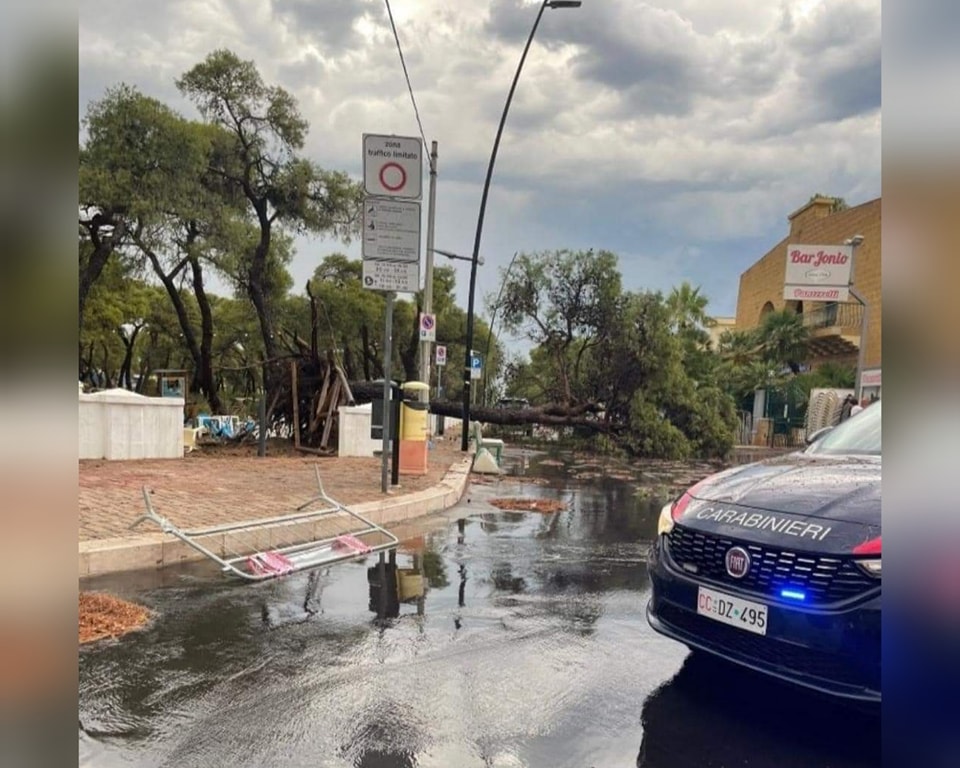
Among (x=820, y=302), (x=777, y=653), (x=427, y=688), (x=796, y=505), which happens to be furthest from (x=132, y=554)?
A: (x=820, y=302)

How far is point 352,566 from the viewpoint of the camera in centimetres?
611

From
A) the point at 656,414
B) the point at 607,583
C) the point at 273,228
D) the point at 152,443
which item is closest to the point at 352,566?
the point at 607,583

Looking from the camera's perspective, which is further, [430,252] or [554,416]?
[554,416]

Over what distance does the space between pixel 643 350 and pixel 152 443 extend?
12.0m

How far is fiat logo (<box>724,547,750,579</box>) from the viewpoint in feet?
10.7

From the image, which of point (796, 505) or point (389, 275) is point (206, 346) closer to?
point (389, 275)

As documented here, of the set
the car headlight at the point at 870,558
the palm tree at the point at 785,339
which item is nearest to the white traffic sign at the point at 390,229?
the car headlight at the point at 870,558

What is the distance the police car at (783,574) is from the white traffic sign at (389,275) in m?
5.84

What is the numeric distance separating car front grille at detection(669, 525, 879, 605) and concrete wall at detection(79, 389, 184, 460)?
1066 cm

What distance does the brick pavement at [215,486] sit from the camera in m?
7.03

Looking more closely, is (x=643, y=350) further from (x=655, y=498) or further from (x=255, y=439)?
(x=255, y=439)

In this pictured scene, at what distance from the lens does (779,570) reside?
3141 mm

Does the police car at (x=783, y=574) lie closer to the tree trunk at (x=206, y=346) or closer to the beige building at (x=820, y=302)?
Result: the tree trunk at (x=206, y=346)

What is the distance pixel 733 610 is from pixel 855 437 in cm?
192
